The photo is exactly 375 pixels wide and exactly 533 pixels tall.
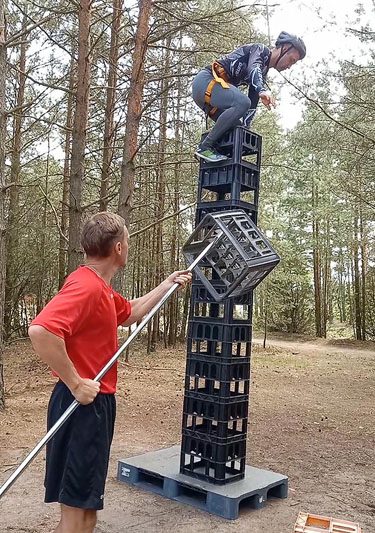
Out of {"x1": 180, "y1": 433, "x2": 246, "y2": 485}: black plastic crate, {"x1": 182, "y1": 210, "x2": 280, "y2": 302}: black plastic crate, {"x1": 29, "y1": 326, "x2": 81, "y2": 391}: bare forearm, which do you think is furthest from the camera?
{"x1": 180, "y1": 433, "x2": 246, "y2": 485}: black plastic crate

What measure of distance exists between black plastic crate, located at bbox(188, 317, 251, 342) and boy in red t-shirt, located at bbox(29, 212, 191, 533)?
1.49 metres

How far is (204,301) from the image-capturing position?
3.97m

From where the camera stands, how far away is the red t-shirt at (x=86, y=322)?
2100 mm

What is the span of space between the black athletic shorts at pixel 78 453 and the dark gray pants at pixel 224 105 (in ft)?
7.56

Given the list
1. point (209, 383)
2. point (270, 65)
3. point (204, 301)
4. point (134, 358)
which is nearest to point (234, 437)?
point (209, 383)

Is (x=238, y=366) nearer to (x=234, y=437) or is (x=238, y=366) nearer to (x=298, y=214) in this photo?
(x=234, y=437)

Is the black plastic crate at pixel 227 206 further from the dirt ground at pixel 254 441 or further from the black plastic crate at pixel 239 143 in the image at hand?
the dirt ground at pixel 254 441

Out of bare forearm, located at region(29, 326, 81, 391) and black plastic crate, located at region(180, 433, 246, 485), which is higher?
bare forearm, located at region(29, 326, 81, 391)

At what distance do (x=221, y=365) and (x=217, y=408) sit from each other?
30 centimetres

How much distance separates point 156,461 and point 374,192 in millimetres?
9486

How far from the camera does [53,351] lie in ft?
6.74

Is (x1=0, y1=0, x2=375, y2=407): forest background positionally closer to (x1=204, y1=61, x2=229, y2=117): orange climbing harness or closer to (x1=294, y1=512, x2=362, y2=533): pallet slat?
(x1=204, y1=61, x2=229, y2=117): orange climbing harness

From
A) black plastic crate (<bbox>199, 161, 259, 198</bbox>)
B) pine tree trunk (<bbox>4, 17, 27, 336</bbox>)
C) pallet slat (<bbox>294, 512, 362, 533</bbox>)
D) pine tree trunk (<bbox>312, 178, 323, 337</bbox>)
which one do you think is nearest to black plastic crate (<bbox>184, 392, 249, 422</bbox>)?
pallet slat (<bbox>294, 512, 362, 533</bbox>)

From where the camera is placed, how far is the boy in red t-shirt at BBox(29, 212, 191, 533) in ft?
7.16
